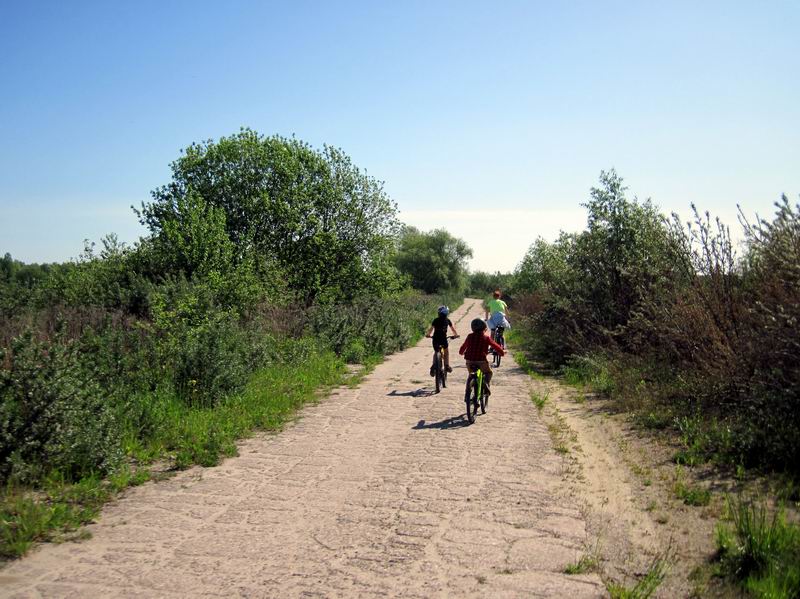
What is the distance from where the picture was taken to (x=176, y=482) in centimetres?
662

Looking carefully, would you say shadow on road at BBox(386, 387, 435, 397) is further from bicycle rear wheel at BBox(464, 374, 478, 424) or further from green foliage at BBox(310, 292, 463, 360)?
green foliage at BBox(310, 292, 463, 360)

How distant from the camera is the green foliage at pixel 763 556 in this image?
3852mm

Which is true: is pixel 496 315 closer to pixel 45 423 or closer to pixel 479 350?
pixel 479 350

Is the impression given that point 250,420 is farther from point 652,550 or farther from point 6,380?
point 652,550

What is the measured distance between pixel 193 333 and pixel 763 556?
9641 millimetres

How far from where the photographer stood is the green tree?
29109 millimetres

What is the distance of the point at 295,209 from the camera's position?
95.3 feet

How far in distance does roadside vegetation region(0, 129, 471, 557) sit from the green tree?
7cm

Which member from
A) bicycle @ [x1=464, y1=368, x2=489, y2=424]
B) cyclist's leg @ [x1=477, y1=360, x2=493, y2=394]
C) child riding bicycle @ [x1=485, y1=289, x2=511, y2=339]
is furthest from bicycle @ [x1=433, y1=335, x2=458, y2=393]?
child riding bicycle @ [x1=485, y1=289, x2=511, y2=339]

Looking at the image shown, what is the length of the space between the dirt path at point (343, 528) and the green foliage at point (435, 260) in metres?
75.0

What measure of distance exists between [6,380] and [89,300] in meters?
11.9

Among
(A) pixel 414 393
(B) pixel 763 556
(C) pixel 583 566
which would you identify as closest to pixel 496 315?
(A) pixel 414 393

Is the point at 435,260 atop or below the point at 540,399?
atop

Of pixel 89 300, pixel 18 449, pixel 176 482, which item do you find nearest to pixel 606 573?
pixel 176 482
